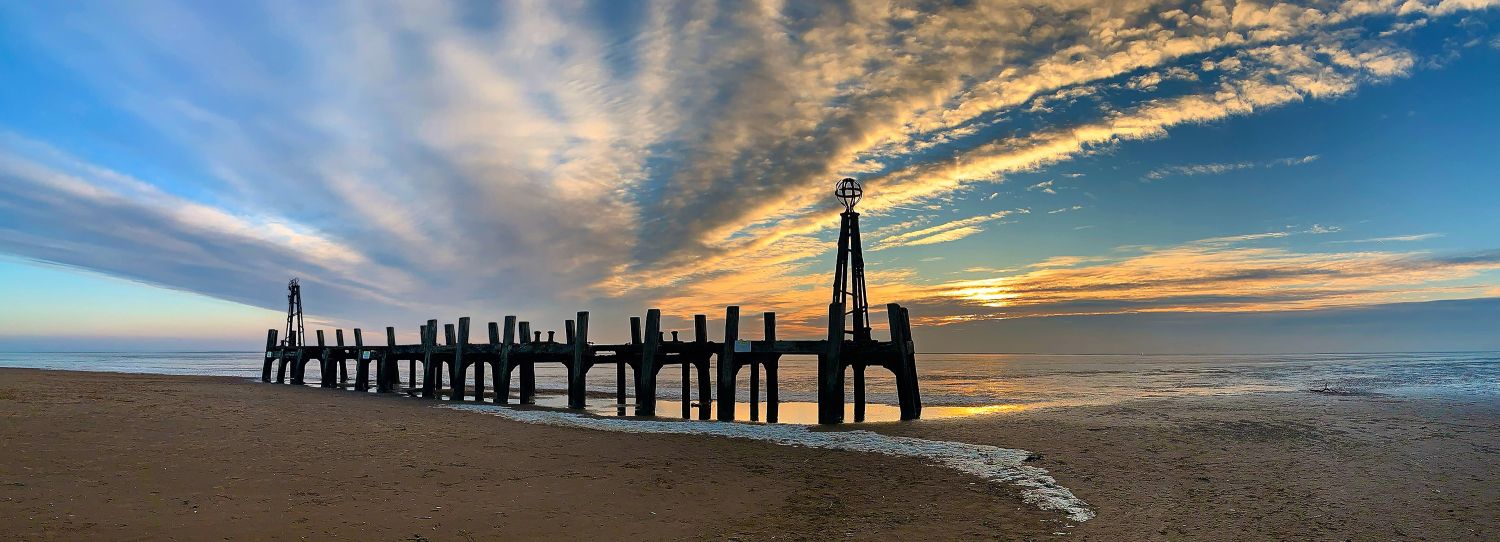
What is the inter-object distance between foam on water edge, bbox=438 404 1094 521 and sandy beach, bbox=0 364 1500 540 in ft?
1.01

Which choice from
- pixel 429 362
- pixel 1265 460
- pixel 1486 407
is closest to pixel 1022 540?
pixel 1265 460

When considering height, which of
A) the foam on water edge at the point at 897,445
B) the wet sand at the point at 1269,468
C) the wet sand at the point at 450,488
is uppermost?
the wet sand at the point at 450,488

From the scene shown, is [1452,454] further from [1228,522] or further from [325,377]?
[325,377]

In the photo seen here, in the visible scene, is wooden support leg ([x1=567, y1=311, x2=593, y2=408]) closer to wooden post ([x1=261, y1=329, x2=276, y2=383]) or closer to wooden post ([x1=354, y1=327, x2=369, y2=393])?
wooden post ([x1=354, y1=327, x2=369, y2=393])

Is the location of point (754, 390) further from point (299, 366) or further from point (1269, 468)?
point (299, 366)

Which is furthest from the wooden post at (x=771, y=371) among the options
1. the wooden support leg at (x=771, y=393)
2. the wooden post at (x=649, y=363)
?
the wooden post at (x=649, y=363)

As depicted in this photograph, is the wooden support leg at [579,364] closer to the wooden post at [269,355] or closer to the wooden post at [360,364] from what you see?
the wooden post at [360,364]

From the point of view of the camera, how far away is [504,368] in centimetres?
2534

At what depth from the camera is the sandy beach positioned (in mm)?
7230

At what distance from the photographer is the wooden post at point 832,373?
17969mm

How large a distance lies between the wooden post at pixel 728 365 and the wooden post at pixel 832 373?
7.81 feet

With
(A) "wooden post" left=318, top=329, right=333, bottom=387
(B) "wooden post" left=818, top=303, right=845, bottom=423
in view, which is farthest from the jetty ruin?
(A) "wooden post" left=318, top=329, right=333, bottom=387

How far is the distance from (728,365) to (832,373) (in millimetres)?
2807

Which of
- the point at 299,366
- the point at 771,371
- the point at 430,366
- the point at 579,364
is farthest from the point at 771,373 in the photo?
the point at 299,366
